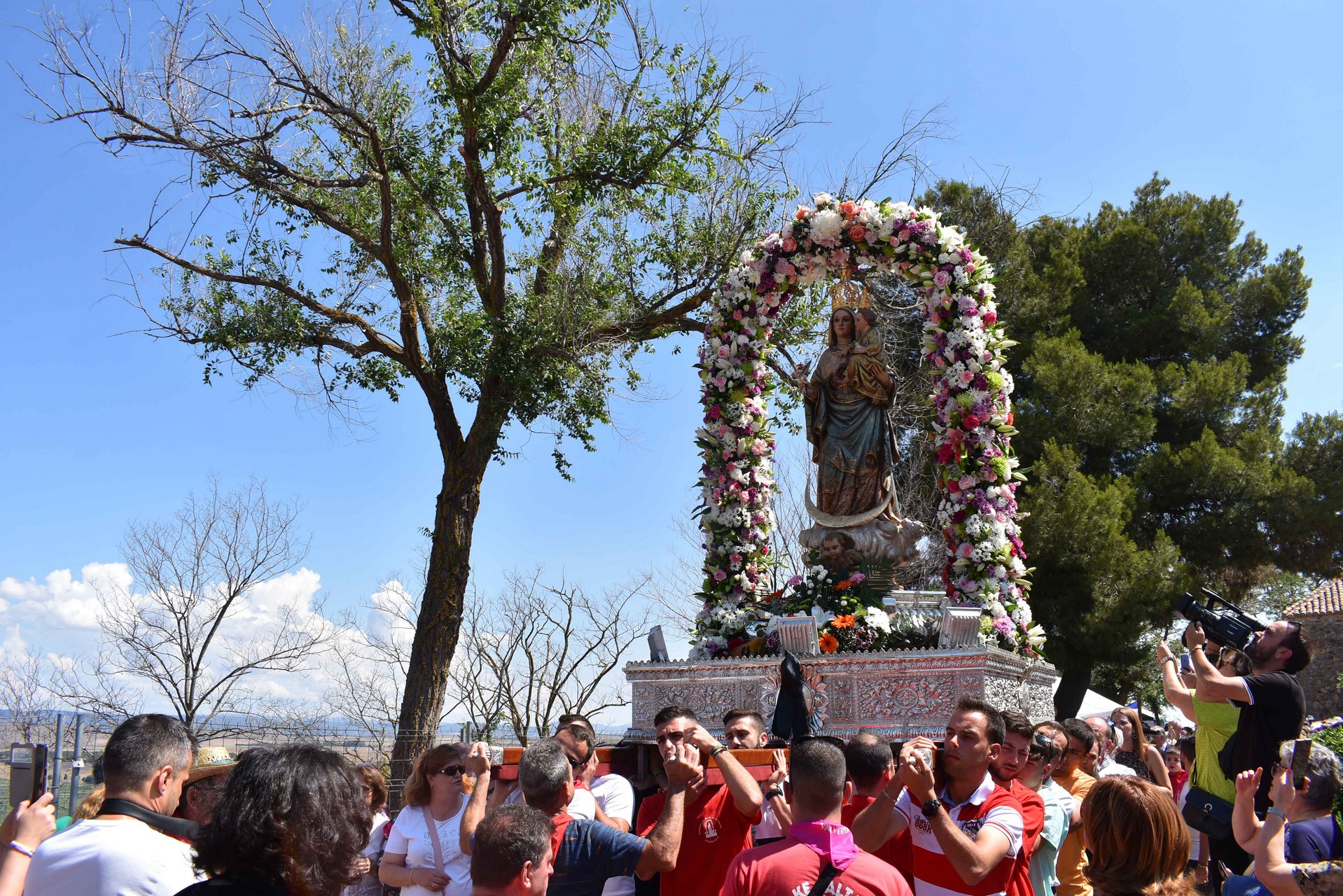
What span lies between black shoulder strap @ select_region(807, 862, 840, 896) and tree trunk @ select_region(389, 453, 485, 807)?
10.4m

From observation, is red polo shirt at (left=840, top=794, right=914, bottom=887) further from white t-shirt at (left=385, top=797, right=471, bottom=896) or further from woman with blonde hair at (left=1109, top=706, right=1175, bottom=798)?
woman with blonde hair at (left=1109, top=706, right=1175, bottom=798)

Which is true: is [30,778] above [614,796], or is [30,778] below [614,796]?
above

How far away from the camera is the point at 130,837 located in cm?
324

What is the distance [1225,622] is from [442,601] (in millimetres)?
10169

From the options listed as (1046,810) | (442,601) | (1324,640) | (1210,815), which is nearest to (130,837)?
(1046,810)

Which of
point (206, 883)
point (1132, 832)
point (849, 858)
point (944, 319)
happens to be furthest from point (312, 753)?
point (944, 319)

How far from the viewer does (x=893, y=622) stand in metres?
10.2

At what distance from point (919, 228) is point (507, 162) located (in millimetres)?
5644

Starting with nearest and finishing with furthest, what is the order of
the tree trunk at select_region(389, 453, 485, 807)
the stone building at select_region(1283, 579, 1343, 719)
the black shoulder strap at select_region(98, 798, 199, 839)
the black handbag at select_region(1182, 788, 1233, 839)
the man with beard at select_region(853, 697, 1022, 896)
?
1. the black shoulder strap at select_region(98, 798, 199, 839)
2. the man with beard at select_region(853, 697, 1022, 896)
3. the black handbag at select_region(1182, 788, 1233, 839)
4. the tree trunk at select_region(389, 453, 485, 807)
5. the stone building at select_region(1283, 579, 1343, 719)

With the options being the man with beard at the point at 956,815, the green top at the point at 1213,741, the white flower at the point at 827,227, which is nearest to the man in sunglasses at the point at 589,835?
the man with beard at the point at 956,815

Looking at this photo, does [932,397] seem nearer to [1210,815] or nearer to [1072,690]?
[1210,815]

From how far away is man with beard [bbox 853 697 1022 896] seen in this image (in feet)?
12.7

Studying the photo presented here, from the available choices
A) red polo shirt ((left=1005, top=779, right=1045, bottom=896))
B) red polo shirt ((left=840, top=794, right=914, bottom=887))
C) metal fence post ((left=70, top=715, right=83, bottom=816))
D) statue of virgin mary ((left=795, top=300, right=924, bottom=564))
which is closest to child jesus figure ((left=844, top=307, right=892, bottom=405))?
statue of virgin mary ((left=795, top=300, right=924, bottom=564))

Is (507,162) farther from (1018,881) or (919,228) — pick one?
(1018,881)
